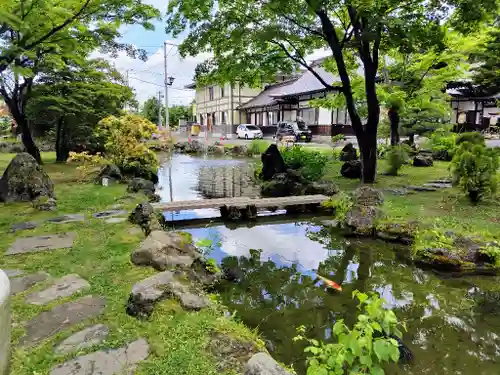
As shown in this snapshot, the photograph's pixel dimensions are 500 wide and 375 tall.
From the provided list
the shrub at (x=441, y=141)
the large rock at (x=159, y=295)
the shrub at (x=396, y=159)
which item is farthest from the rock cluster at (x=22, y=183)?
the shrub at (x=441, y=141)

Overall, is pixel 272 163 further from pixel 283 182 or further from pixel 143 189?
pixel 143 189

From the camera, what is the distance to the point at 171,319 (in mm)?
3143

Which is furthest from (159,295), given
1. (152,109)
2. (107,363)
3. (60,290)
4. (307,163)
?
(152,109)

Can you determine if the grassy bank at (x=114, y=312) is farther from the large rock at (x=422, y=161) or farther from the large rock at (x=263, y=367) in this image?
the large rock at (x=422, y=161)

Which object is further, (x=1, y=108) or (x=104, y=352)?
(x=1, y=108)

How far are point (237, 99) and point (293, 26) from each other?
3191 centimetres

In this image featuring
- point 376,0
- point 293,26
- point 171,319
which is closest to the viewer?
point 171,319

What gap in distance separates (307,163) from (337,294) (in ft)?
25.6

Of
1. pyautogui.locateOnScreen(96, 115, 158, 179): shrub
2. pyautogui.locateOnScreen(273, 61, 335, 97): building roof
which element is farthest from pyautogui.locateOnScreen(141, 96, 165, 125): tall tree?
pyautogui.locateOnScreen(96, 115, 158, 179): shrub

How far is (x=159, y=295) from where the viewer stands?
11.0 ft

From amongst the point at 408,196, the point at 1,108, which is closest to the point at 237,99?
the point at 1,108

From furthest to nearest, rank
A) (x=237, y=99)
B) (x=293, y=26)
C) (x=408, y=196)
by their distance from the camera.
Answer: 1. (x=237, y=99)
2. (x=293, y=26)
3. (x=408, y=196)

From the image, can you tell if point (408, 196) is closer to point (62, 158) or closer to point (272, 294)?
point (272, 294)

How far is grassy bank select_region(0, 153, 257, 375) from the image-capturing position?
257 cm
